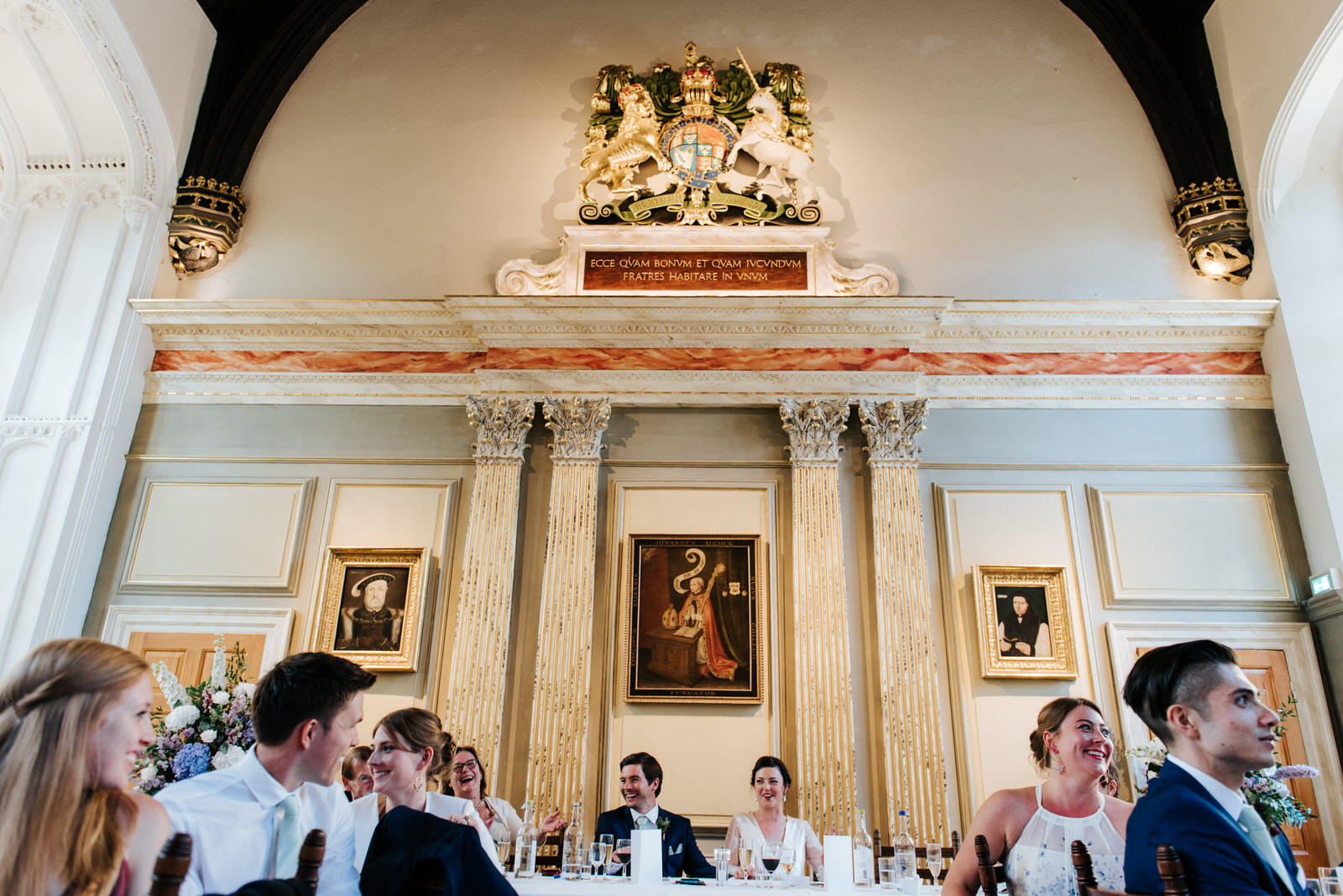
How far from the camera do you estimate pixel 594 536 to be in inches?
276

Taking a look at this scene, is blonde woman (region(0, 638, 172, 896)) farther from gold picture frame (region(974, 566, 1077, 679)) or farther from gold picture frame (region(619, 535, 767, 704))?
gold picture frame (region(974, 566, 1077, 679))

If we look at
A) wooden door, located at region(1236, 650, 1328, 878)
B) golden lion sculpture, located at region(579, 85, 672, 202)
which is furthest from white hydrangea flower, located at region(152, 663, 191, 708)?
wooden door, located at region(1236, 650, 1328, 878)

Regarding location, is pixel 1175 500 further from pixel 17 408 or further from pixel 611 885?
pixel 17 408

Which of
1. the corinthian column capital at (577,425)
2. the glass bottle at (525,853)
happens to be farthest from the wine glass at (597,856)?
the corinthian column capital at (577,425)

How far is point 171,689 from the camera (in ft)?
16.6

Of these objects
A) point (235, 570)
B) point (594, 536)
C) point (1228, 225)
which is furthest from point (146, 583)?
point (1228, 225)

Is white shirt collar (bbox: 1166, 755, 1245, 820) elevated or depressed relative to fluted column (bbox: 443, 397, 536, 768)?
depressed

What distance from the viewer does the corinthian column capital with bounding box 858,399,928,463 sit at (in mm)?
7105

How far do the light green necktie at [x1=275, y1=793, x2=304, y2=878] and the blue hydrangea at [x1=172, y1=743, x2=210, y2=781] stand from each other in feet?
9.98

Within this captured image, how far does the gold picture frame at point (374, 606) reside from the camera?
6812 millimetres

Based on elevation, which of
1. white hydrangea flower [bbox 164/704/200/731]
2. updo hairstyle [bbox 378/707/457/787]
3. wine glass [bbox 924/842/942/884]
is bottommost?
wine glass [bbox 924/842/942/884]

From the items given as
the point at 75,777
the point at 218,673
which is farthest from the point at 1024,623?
the point at 75,777

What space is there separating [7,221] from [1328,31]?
416 inches

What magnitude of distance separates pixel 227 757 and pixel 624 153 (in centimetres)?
574
